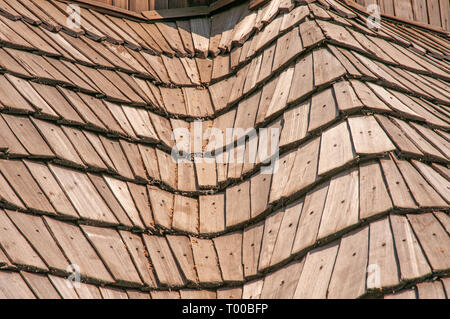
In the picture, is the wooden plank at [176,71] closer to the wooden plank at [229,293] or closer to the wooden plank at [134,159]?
the wooden plank at [134,159]

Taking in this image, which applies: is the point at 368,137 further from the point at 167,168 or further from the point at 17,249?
the point at 17,249

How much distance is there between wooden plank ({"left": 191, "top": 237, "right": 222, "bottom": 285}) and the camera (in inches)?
222

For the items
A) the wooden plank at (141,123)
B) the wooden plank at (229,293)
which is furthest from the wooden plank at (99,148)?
the wooden plank at (229,293)

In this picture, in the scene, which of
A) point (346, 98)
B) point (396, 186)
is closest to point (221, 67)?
point (346, 98)

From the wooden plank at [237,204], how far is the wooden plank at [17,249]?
1.65 m

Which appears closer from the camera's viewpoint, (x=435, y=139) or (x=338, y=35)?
(x=435, y=139)

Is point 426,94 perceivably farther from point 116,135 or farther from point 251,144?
point 116,135

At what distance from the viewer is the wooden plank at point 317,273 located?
4.75 metres

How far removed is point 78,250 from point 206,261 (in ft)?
3.31

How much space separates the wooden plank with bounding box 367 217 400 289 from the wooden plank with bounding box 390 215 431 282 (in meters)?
0.03

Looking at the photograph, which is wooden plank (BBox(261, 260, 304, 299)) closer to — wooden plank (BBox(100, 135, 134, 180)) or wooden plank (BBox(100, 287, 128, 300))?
wooden plank (BBox(100, 287, 128, 300))

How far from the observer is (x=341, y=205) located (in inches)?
203

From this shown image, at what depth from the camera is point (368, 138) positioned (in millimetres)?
5520
